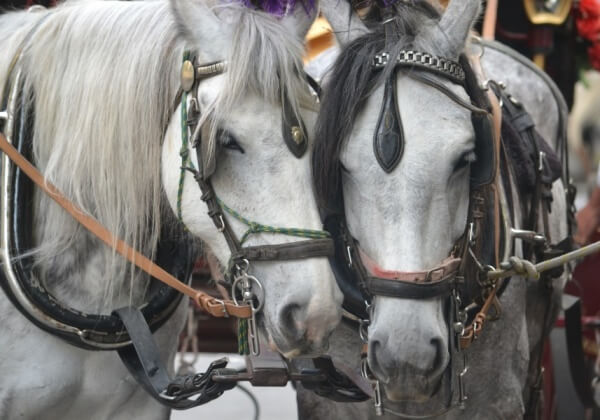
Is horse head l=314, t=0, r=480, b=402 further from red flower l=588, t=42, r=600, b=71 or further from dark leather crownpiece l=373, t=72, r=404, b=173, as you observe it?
red flower l=588, t=42, r=600, b=71

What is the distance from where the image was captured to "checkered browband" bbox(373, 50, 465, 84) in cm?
240

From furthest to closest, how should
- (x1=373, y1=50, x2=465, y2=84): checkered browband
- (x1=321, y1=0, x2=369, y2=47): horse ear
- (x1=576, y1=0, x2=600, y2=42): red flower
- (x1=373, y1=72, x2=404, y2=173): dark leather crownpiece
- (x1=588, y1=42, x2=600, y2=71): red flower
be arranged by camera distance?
(x1=588, y1=42, x2=600, y2=71): red flower
(x1=576, y1=0, x2=600, y2=42): red flower
(x1=321, y1=0, x2=369, y2=47): horse ear
(x1=373, y1=50, x2=465, y2=84): checkered browband
(x1=373, y1=72, x2=404, y2=173): dark leather crownpiece

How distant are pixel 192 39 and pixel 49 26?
0.38 m

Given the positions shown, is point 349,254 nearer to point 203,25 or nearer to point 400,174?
point 400,174

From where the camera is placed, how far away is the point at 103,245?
2457mm

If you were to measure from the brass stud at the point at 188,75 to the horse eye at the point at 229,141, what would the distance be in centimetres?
14

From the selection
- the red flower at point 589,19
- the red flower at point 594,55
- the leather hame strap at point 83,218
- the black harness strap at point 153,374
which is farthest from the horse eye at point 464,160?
the red flower at point 594,55

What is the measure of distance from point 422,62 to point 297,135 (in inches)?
14.2

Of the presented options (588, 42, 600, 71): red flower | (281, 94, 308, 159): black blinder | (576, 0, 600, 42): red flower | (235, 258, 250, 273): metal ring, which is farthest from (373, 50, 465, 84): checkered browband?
(588, 42, 600, 71): red flower

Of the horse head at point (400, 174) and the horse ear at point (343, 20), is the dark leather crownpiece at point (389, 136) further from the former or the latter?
the horse ear at point (343, 20)

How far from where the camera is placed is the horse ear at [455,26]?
8.16 feet

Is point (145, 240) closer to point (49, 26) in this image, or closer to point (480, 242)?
point (49, 26)

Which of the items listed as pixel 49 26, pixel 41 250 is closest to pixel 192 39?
pixel 49 26

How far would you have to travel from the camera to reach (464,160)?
2355 mm
